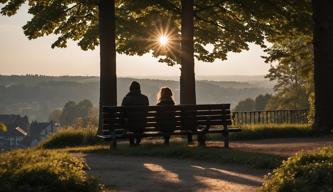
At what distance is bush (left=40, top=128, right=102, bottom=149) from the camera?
18.2 meters

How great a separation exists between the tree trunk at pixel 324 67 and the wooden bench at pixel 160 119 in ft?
17.2

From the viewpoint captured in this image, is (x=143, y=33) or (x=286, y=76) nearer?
(x=143, y=33)

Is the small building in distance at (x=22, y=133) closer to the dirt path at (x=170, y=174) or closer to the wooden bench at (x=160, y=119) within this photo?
the wooden bench at (x=160, y=119)

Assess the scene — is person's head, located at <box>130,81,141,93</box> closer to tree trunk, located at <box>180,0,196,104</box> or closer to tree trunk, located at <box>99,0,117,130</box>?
tree trunk, located at <box>99,0,117,130</box>

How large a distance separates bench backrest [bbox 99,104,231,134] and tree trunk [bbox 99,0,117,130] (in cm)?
551

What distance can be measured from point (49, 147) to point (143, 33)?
29.0 ft

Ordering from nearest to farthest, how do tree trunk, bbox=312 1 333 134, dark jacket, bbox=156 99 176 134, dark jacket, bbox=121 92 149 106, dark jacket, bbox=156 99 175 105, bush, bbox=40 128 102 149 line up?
dark jacket, bbox=156 99 176 134, dark jacket, bbox=121 92 149 106, dark jacket, bbox=156 99 175 105, bush, bbox=40 128 102 149, tree trunk, bbox=312 1 333 134

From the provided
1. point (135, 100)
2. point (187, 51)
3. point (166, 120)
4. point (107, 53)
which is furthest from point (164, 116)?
point (187, 51)

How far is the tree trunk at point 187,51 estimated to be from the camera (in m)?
21.2

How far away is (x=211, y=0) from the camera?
23.2 metres

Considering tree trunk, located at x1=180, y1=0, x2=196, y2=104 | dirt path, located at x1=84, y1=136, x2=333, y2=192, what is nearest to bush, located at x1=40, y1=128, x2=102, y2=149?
tree trunk, located at x1=180, y1=0, x2=196, y2=104

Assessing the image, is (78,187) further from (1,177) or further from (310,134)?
(310,134)

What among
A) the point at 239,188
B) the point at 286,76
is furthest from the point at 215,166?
the point at 286,76

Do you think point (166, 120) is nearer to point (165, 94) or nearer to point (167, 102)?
point (167, 102)
